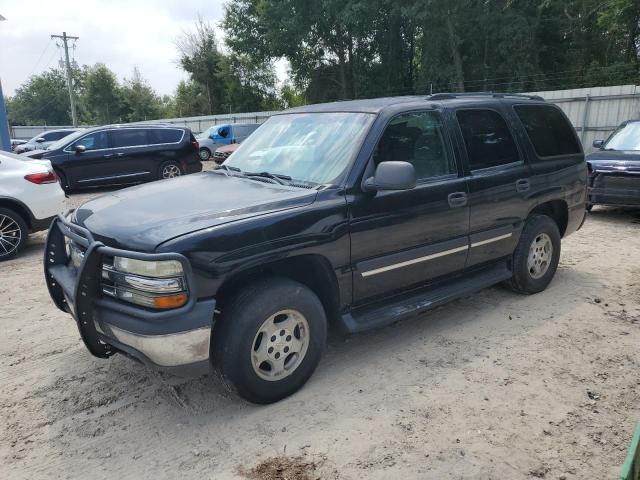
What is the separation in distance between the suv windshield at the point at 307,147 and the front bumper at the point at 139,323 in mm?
1340

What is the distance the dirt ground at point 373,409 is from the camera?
2740 mm

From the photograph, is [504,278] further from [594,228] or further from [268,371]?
[594,228]

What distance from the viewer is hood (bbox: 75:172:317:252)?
290cm

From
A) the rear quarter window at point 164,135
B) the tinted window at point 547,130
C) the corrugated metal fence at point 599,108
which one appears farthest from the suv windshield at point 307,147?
the corrugated metal fence at point 599,108

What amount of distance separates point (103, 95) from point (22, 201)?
221 ft

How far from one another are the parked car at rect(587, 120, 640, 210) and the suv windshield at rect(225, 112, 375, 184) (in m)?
6.45

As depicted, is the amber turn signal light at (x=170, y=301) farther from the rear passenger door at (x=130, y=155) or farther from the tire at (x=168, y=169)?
the tire at (x=168, y=169)

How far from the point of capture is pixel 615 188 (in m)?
8.41

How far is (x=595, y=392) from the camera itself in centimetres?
338

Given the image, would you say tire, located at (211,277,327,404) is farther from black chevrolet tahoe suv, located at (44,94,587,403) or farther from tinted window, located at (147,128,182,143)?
tinted window, located at (147,128,182,143)

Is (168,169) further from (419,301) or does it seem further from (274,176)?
(419,301)

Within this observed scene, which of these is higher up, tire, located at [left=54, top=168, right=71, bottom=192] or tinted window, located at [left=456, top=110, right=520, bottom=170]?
tinted window, located at [left=456, top=110, right=520, bottom=170]

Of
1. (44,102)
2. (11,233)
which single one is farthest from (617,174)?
(44,102)

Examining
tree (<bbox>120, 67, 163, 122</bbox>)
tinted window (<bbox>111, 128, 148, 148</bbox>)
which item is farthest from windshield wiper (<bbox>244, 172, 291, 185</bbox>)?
tree (<bbox>120, 67, 163, 122</bbox>)
